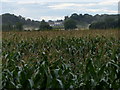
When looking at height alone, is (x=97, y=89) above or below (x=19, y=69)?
below

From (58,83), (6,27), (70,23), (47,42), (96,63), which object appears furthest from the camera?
(70,23)

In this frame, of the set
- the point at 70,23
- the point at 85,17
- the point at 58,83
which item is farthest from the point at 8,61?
the point at 85,17

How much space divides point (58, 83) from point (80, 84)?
48 cm

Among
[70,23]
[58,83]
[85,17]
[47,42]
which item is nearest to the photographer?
[58,83]

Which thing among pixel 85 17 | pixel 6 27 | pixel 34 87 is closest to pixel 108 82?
pixel 34 87

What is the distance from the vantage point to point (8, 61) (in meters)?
5.24

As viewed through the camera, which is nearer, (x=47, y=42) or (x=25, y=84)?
(x=25, y=84)

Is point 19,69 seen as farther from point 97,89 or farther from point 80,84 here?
point 97,89

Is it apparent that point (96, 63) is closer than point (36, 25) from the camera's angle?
Yes

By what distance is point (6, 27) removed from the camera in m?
20.1

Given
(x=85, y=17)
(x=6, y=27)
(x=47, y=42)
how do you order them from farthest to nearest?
(x=85, y=17) < (x=6, y=27) < (x=47, y=42)

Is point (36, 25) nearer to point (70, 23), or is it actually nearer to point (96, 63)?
point (70, 23)

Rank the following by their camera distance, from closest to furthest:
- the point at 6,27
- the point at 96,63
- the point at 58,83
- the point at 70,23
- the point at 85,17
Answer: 1. the point at 58,83
2. the point at 96,63
3. the point at 6,27
4. the point at 70,23
5. the point at 85,17

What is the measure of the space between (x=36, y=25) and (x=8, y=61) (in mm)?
21338
